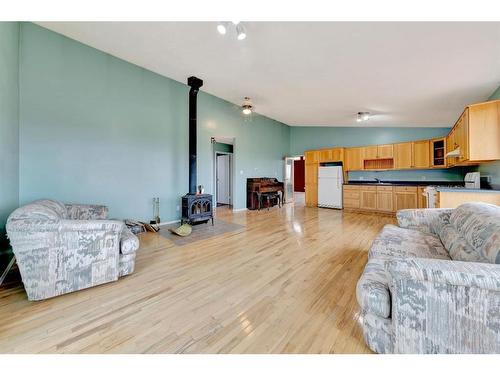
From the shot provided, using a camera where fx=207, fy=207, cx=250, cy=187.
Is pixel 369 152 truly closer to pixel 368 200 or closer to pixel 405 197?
pixel 368 200

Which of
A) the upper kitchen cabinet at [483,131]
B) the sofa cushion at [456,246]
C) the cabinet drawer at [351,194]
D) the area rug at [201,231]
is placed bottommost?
the area rug at [201,231]

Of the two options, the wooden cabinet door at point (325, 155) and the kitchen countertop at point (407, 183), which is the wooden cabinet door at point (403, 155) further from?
the wooden cabinet door at point (325, 155)

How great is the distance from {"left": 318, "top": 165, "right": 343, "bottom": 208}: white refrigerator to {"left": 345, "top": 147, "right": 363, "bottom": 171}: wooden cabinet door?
0.34 m

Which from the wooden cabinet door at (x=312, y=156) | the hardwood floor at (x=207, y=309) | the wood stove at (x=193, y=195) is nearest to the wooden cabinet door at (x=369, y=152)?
the wooden cabinet door at (x=312, y=156)

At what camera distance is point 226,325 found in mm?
1503

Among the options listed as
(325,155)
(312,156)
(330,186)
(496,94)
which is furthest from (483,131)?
(312,156)

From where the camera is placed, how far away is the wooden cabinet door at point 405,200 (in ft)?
17.5

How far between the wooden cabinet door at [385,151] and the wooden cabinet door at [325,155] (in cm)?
136

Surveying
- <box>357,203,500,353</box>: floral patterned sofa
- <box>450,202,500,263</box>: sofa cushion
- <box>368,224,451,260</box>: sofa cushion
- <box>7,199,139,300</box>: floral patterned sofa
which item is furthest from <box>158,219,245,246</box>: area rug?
<box>450,202,500,263</box>: sofa cushion

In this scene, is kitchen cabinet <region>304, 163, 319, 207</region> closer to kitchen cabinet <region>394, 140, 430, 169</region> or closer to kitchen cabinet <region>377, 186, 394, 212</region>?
kitchen cabinet <region>377, 186, 394, 212</region>

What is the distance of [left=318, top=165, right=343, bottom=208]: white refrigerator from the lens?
21.6 ft

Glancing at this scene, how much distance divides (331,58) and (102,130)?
392 cm
